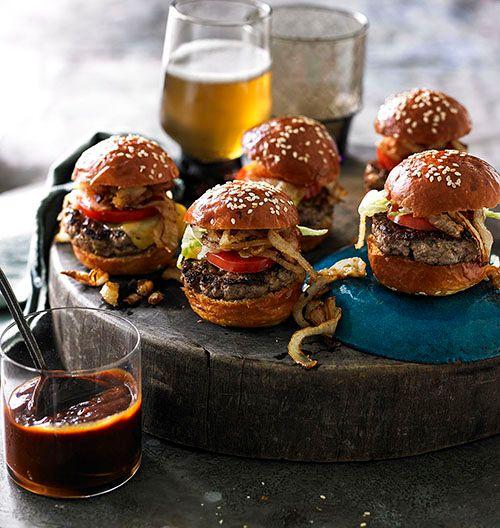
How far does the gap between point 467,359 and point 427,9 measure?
274 inches

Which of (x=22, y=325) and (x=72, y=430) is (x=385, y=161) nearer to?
(x=22, y=325)

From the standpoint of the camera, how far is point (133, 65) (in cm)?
823

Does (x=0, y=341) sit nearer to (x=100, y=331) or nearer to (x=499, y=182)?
(x=100, y=331)

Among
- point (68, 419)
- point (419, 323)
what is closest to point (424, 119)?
point (419, 323)

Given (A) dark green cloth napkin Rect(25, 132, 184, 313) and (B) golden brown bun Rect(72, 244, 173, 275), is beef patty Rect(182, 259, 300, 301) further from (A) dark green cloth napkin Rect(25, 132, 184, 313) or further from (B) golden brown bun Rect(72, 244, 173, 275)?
(A) dark green cloth napkin Rect(25, 132, 184, 313)

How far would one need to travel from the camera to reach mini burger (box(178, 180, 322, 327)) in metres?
3.44

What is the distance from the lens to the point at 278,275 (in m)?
3.51

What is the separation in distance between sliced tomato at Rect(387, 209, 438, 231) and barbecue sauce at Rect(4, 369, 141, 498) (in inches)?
43.7

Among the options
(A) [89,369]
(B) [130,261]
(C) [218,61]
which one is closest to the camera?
(A) [89,369]

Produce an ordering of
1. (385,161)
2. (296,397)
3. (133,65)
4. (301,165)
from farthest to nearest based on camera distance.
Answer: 1. (133,65)
2. (385,161)
3. (301,165)
4. (296,397)

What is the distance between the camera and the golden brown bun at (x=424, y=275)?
11.8 ft

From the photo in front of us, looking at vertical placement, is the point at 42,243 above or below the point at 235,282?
below

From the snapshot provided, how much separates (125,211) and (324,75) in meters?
1.75

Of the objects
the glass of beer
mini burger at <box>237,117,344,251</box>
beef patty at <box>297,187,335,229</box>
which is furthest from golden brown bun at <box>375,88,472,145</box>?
the glass of beer
